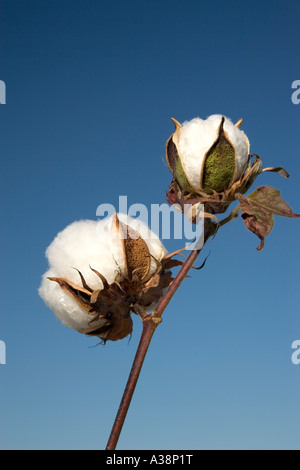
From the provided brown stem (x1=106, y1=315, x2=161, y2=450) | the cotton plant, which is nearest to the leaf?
the cotton plant

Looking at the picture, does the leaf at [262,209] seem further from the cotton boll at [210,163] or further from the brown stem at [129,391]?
the brown stem at [129,391]

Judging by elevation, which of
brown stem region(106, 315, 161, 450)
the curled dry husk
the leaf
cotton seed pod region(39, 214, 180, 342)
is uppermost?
the curled dry husk

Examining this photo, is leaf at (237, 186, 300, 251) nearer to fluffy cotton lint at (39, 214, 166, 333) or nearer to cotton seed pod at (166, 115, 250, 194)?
cotton seed pod at (166, 115, 250, 194)

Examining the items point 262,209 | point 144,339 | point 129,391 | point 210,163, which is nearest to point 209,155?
point 210,163

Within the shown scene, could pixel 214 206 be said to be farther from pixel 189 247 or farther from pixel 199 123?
pixel 199 123

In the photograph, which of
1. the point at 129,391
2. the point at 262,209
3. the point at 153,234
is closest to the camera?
the point at 129,391

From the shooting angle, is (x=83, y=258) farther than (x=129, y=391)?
Yes

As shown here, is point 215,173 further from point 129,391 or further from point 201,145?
point 129,391

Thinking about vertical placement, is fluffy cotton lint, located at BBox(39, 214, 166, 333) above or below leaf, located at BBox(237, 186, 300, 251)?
below
